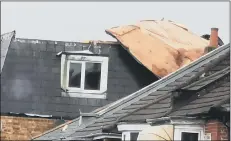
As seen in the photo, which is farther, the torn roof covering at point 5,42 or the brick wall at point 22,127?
the torn roof covering at point 5,42

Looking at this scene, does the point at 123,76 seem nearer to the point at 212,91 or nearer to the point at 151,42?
the point at 151,42

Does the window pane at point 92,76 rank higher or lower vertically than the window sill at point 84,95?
higher

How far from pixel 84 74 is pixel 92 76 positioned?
27cm

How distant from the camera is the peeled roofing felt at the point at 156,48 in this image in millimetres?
24688

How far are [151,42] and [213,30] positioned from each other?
3.00 m

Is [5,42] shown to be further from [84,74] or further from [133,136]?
[133,136]

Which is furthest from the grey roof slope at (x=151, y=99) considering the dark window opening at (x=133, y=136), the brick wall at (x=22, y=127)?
the brick wall at (x=22, y=127)

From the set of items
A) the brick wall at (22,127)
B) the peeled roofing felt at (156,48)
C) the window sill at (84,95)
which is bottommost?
the brick wall at (22,127)

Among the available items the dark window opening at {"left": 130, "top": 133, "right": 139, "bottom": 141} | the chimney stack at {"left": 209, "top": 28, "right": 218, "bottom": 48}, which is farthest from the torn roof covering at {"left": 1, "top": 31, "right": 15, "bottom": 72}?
the dark window opening at {"left": 130, "top": 133, "right": 139, "bottom": 141}

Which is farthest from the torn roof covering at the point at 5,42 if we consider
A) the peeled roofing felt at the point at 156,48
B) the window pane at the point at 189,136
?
the window pane at the point at 189,136

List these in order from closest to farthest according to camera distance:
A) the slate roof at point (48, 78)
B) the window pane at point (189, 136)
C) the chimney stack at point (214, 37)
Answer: the window pane at point (189, 136) < the chimney stack at point (214, 37) < the slate roof at point (48, 78)

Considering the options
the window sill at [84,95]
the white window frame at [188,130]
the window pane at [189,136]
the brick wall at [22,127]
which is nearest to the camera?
the white window frame at [188,130]

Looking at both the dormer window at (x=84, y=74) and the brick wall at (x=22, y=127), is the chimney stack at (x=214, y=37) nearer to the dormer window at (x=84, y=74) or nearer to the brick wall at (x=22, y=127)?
the dormer window at (x=84, y=74)

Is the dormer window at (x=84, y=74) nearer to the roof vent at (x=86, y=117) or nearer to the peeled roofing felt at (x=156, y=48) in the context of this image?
the peeled roofing felt at (x=156, y=48)
